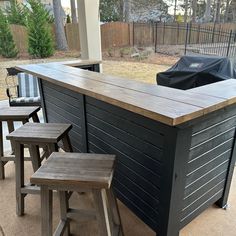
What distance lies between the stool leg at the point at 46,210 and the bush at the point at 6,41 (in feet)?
22.3

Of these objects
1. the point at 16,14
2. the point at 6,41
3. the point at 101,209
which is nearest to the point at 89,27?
the point at 101,209

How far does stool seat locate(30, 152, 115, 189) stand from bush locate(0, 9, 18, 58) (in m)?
6.68

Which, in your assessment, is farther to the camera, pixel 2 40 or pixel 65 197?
pixel 2 40

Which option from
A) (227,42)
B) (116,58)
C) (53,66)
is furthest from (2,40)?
(227,42)

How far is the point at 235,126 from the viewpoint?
1581 millimetres

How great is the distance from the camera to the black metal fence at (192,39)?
3.47 metres

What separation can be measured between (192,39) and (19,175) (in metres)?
3.87

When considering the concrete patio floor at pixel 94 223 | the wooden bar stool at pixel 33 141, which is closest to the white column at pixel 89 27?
the wooden bar stool at pixel 33 141

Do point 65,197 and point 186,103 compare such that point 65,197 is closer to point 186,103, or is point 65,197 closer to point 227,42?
point 186,103

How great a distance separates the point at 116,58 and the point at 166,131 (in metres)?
5.93

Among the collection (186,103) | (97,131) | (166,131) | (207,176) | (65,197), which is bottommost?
(65,197)

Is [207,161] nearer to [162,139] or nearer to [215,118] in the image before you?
[215,118]

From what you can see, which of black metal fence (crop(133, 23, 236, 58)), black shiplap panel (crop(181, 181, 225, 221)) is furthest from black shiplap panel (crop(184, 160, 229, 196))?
black metal fence (crop(133, 23, 236, 58))

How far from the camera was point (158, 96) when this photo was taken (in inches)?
52.1
